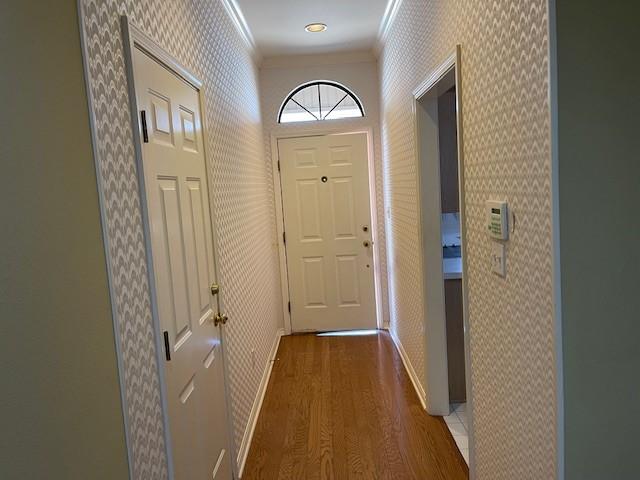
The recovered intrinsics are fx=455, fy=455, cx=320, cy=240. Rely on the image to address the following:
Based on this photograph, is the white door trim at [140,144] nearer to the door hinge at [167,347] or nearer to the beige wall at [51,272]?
the door hinge at [167,347]

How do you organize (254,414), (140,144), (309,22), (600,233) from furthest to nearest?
(309,22) → (254,414) → (140,144) → (600,233)

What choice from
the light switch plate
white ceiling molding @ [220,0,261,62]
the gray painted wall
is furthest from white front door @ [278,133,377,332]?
the gray painted wall

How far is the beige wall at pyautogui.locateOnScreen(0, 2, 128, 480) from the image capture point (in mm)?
776

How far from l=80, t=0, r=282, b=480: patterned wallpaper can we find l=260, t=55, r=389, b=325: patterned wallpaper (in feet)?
0.86

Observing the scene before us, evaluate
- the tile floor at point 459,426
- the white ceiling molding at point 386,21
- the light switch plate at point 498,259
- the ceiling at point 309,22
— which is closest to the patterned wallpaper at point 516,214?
the light switch plate at point 498,259

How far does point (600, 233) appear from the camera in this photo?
115 cm

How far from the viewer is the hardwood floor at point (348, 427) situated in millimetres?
2385

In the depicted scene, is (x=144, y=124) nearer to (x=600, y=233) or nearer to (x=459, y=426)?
(x=600, y=233)

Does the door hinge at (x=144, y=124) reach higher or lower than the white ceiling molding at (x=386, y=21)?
lower

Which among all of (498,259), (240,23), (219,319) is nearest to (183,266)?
(219,319)

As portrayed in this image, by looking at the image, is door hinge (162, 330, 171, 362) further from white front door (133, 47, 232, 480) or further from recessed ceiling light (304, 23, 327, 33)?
recessed ceiling light (304, 23, 327, 33)

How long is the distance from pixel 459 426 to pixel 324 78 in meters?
3.26

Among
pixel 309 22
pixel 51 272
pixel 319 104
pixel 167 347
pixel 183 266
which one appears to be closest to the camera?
pixel 51 272

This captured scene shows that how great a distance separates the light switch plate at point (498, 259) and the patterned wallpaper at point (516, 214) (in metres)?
0.03
